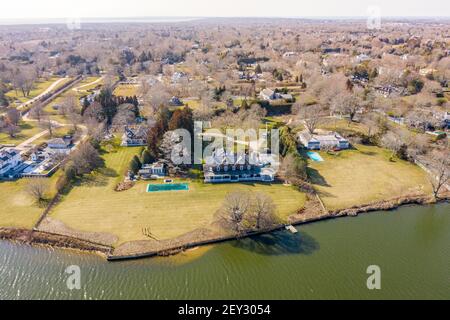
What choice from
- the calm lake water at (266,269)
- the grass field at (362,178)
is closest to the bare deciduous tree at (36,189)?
the calm lake water at (266,269)

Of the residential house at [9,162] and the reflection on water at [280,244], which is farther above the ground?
the residential house at [9,162]

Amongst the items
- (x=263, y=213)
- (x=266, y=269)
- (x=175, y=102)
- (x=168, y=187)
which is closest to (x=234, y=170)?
(x=168, y=187)

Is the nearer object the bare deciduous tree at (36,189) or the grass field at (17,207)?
the grass field at (17,207)

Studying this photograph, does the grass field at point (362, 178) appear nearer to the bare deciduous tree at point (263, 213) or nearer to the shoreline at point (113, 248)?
the shoreline at point (113, 248)

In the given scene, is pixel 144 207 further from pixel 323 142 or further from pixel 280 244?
pixel 323 142

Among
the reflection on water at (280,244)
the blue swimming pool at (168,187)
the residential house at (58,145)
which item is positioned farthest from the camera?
the residential house at (58,145)

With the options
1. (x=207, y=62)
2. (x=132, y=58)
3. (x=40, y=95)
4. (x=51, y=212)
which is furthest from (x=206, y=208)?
(x=132, y=58)
